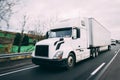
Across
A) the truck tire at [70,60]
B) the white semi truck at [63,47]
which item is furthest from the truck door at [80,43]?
the truck tire at [70,60]

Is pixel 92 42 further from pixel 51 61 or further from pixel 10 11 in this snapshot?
pixel 10 11

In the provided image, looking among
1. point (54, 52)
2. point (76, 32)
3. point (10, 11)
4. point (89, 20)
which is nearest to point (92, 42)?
point (89, 20)

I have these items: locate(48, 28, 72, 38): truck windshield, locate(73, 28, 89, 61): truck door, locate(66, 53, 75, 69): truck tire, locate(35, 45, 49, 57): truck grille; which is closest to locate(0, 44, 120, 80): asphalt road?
locate(66, 53, 75, 69): truck tire

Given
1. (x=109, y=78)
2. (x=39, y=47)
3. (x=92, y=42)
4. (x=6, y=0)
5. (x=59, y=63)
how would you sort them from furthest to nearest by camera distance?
(x=6, y=0) → (x=92, y=42) → (x=39, y=47) → (x=59, y=63) → (x=109, y=78)

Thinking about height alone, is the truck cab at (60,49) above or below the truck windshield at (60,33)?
below

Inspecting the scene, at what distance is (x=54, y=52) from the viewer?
7984 mm

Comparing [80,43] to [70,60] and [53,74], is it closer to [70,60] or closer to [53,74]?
[70,60]

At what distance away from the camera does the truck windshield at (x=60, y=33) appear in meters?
9.30

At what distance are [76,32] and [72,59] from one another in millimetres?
1760

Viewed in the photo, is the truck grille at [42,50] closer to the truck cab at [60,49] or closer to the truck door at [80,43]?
the truck cab at [60,49]

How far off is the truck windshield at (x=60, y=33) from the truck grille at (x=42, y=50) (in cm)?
162

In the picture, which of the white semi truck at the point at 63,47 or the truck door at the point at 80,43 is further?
the truck door at the point at 80,43

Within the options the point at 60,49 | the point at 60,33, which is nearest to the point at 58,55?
the point at 60,49

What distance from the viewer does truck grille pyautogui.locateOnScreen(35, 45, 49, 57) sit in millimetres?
8175
